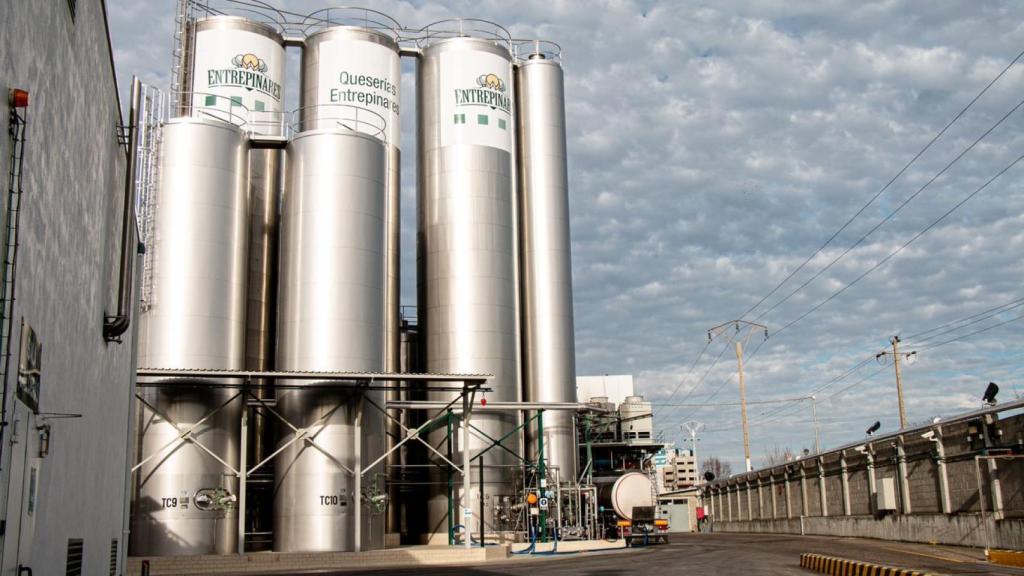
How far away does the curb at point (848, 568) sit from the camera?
19511 millimetres

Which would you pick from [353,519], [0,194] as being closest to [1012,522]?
[353,519]

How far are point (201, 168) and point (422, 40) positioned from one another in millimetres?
19431

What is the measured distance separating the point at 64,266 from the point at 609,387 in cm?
7712

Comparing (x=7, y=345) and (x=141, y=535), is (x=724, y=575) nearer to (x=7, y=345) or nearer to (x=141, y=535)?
(x=7, y=345)

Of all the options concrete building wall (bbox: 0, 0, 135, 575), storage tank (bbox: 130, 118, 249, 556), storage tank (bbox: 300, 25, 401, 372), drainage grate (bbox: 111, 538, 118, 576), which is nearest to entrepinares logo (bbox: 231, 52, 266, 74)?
storage tank (bbox: 300, 25, 401, 372)

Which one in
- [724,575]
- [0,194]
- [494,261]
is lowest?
[724,575]

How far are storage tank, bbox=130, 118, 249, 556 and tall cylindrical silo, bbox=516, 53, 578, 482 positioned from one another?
655 inches

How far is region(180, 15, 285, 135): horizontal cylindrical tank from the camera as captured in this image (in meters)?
43.7

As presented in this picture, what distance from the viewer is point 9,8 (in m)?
7.66

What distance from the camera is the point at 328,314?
36.9m

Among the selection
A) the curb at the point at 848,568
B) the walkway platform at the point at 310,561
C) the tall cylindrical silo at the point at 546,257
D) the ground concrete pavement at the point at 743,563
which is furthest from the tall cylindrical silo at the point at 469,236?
the curb at the point at 848,568

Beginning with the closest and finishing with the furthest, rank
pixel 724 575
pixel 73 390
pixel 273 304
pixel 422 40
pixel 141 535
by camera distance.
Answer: pixel 73 390 < pixel 724 575 < pixel 141 535 < pixel 273 304 < pixel 422 40

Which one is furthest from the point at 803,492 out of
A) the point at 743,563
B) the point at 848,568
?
the point at 848,568

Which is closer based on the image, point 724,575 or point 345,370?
point 724,575
